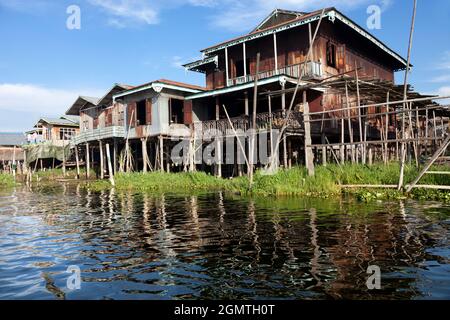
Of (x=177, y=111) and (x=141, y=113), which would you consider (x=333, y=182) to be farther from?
(x=141, y=113)

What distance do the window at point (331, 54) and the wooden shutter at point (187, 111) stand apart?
8.89 metres

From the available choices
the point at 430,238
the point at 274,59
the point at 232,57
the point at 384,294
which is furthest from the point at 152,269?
the point at 232,57

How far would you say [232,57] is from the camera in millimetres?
24812

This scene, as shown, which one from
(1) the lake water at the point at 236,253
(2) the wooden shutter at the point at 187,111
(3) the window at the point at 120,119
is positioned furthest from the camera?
(3) the window at the point at 120,119

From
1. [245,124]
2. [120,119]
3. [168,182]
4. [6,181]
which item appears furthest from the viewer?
[120,119]

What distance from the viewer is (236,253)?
6.41 metres

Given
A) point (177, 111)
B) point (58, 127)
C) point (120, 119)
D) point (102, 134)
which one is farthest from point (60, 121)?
point (177, 111)

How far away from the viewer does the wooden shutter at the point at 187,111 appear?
24.1 metres

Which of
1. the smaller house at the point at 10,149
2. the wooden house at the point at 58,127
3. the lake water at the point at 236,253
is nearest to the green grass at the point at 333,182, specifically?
the lake water at the point at 236,253

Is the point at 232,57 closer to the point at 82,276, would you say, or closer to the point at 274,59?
the point at 274,59

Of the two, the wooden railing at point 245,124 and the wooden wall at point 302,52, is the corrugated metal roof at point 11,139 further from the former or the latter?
the wooden railing at point 245,124

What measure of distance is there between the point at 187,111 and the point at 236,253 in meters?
18.6
